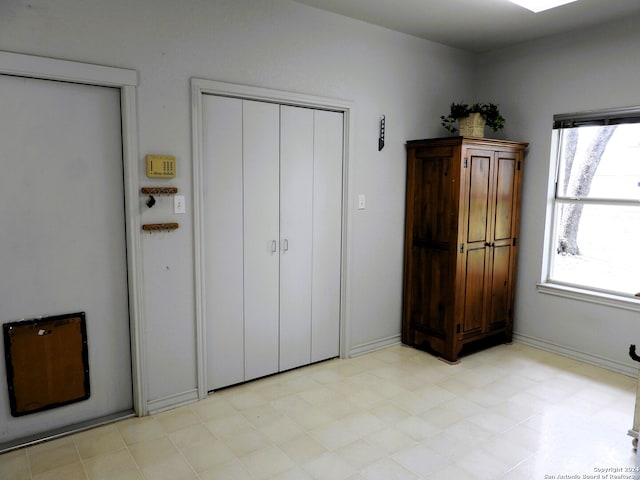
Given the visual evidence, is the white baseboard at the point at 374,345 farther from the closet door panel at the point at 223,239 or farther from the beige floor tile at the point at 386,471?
the beige floor tile at the point at 386,471

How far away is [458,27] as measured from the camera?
11.6 ft

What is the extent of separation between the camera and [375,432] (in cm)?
257

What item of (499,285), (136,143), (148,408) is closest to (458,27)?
(499,285)

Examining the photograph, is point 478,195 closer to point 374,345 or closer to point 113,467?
point 374,345

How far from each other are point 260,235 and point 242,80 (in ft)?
3.38

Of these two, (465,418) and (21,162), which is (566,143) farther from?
(21,162)

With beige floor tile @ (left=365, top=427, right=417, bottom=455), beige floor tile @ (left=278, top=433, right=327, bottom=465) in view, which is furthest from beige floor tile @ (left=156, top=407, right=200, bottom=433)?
beige floor tile @ (left=365, top=427, right=417, bottom=455)

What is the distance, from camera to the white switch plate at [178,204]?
8.86ft

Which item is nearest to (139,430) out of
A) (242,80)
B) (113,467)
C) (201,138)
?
(113,467)

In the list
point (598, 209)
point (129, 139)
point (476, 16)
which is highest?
point (476, 16)

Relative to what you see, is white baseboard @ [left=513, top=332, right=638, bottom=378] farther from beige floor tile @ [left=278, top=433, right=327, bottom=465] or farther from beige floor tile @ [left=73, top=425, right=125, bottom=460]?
beige floor tile @ [left=73, top=425, right=125, bottom=460]

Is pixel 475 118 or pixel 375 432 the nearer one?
pixel 375 432

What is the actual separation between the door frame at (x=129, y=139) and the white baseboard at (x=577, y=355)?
3207 mm

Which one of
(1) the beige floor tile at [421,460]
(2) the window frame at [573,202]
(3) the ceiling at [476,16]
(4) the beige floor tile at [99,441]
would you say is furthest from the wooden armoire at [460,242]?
(4) the beige floor tile at [99,441]
